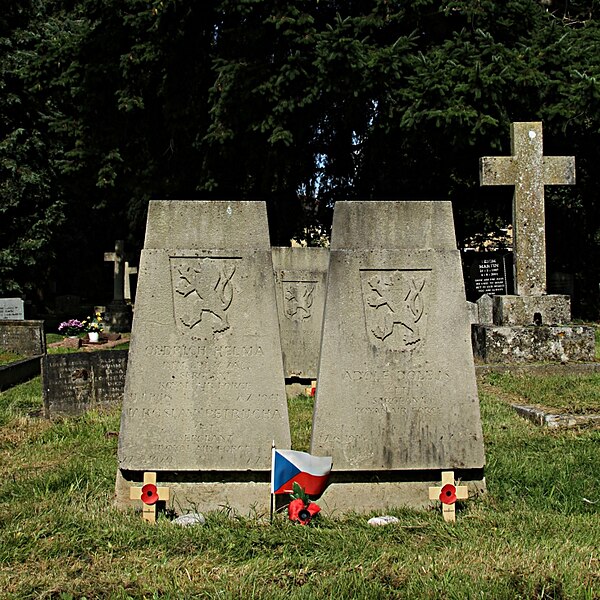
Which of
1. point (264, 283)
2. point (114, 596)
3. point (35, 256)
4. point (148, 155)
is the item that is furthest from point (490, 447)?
point (35, 256)

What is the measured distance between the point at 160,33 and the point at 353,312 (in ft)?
44.6

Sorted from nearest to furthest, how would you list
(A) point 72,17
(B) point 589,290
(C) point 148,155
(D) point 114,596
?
(D) point 114,596
(C) point 148,155
(B) point 589,290
(A) point 72,17

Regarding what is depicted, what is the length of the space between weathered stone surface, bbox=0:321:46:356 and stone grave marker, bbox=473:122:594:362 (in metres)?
7.85

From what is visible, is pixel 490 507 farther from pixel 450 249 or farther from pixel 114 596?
pixel 114 596

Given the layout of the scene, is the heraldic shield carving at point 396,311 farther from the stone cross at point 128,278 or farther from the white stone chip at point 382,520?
the stone cross at point 128,278

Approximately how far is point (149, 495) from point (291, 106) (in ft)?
38.6

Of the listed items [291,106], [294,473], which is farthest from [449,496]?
[291,106]

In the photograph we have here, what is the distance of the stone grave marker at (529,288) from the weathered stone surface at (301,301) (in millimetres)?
2655

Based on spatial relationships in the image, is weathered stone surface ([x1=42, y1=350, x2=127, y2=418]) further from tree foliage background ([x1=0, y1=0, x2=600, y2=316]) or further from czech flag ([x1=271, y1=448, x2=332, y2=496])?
tree foliage background ([x1=0, y1=0, x2=600, y2=316])

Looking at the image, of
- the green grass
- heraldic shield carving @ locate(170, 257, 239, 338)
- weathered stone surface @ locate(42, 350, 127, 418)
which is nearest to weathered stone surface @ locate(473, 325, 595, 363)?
the green grass

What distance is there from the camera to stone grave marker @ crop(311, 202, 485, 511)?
15.7ft

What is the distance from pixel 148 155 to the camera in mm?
19484

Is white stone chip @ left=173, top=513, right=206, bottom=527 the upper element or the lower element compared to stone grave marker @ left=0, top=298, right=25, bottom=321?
lower

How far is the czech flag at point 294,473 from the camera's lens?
4.56m
